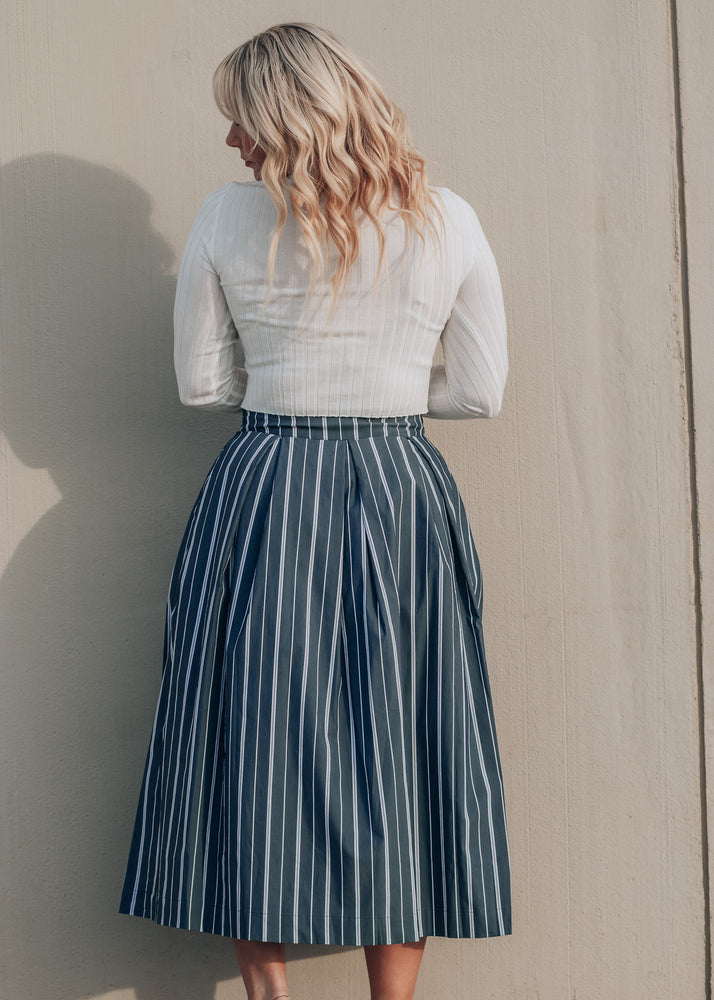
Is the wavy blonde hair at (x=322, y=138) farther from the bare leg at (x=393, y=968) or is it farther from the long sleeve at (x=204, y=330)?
the bare leg at (x=393, y=968)

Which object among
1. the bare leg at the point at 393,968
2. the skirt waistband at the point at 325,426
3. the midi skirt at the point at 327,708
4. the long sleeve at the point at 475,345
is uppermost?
the long sleeve at the point at 475,345

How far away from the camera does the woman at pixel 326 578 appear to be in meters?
1.29

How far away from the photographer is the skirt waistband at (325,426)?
4.57 ft

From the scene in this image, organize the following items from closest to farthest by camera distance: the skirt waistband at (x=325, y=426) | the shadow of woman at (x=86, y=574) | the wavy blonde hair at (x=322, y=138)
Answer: the wavy blonde hair at (x=322, y=138) < the skirt waistband at (x=325, y=426) < the shadow of woman at (x=86, y=574)

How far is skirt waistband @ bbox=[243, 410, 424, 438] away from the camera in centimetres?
139

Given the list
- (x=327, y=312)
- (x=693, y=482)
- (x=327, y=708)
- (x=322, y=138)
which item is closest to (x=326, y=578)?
(x=327, y=708)

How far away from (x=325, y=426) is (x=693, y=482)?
832 millimetres

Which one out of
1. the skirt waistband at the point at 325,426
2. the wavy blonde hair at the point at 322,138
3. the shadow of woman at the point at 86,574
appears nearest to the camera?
the wavy blonde hair at the point at 322,138

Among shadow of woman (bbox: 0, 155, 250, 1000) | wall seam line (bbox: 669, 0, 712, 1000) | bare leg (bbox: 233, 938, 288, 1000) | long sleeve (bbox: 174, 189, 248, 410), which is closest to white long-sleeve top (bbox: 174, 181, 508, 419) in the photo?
long sleeve (bbox: 174, 189, 248, 410)

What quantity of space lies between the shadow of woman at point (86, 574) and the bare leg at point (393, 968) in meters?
0.46

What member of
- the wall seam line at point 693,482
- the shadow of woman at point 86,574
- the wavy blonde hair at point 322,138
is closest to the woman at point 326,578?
the wavy blonde hair at point 322,138

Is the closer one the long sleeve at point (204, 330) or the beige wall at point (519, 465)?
the long sleeve at point (204, 330)

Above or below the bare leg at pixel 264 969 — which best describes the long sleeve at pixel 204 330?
above

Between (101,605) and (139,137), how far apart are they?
90 centimetres
